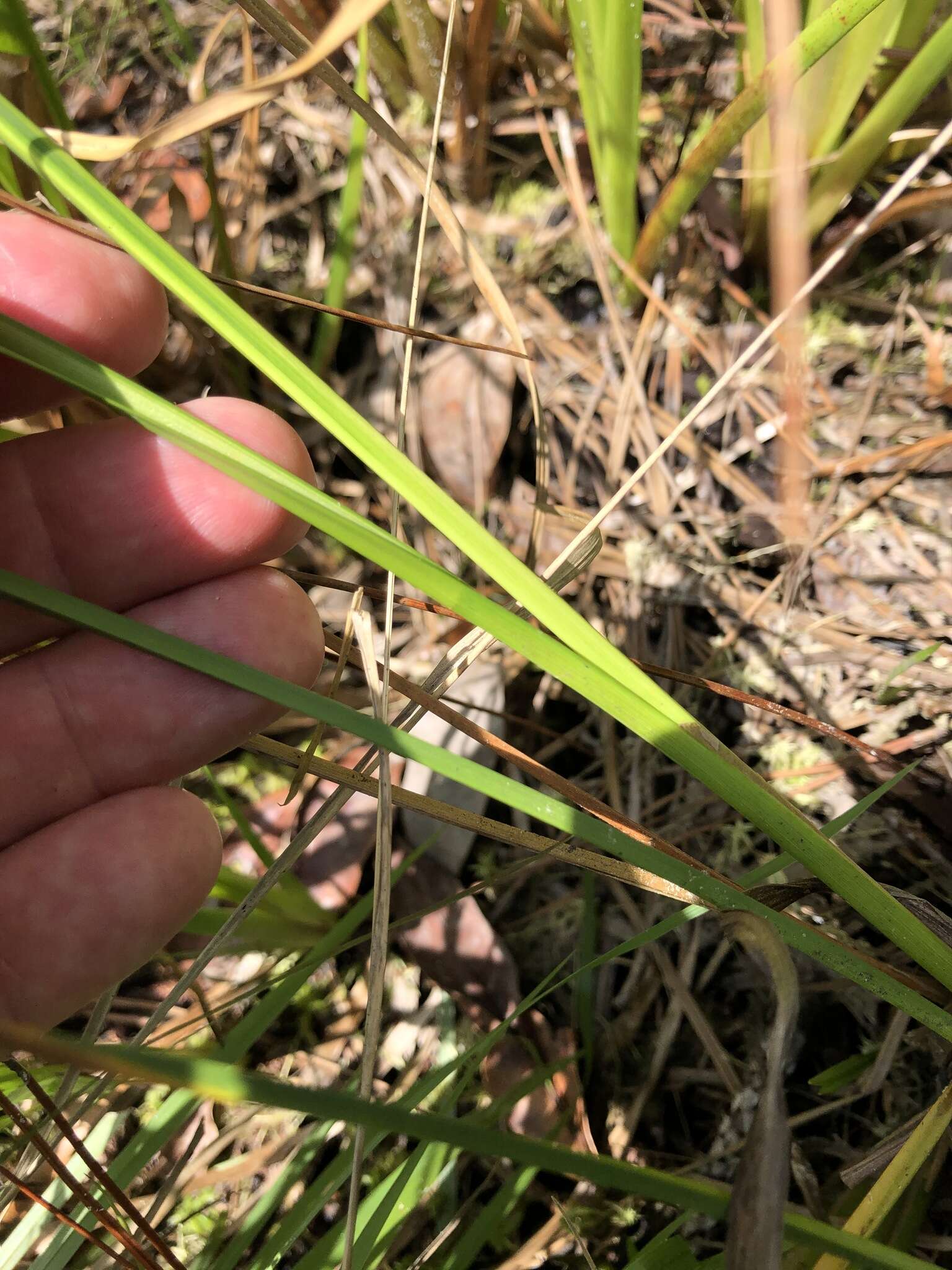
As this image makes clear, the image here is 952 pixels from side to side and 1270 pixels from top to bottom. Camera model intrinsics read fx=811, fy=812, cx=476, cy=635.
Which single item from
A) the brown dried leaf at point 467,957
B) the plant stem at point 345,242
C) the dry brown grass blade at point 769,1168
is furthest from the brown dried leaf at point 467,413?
the dry brown grass blade at point 769,1168

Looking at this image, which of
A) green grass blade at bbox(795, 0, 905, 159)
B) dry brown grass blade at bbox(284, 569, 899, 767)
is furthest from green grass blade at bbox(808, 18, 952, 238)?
dry brown grass blade at bbox(284, 569, 899, 767)

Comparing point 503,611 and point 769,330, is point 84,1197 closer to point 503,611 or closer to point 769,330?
point 503,611

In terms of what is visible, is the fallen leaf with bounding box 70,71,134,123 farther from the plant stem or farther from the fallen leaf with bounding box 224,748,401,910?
the fallen leaf with bounding box 224,748,401,910

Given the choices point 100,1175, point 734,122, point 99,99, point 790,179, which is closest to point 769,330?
point 790,179

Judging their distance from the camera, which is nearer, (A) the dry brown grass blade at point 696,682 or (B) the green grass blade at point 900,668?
(A) the dry brown grass blade at point 696,682

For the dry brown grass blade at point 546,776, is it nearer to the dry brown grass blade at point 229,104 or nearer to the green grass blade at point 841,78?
the dry brown grass blade at point 229,104

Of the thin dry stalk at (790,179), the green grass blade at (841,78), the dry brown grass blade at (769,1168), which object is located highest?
the green grass blade at (841,78)

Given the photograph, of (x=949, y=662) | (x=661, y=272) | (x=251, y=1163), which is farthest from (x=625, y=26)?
(x=251, y=1163)
